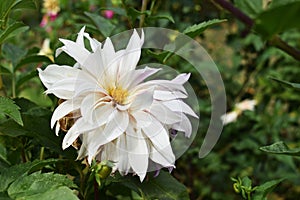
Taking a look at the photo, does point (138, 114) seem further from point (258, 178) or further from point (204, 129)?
point (258, 178)

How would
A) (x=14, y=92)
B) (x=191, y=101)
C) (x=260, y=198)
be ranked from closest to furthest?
(x=260, y=198) < (x=191, y=101) < (x=14, y=92)

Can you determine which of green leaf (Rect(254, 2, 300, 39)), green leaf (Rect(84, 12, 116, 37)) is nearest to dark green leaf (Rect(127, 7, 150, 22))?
green leaf (Rect(84, 12, 116, 37))

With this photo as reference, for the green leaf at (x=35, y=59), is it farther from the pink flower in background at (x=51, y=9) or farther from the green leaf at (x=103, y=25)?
the pink flower in background at (x=51, y=9)

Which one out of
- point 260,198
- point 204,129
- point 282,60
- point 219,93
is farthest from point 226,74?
point 260,198

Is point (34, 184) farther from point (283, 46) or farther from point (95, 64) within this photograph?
point (283, 46)

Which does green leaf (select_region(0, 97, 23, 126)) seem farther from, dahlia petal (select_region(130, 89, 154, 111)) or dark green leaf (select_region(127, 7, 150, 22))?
dark green leaf (select_region(127, 7, 150, 22))

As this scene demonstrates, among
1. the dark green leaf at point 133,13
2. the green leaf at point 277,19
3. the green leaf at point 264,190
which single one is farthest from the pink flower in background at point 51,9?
the green leaf at point 277,19
